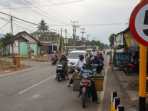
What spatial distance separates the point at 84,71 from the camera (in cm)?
692

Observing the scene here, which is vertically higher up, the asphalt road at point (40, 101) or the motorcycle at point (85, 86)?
the motorcycle at point (85, 86)

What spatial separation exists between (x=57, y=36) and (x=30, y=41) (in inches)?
675

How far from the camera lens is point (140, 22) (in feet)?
7.38

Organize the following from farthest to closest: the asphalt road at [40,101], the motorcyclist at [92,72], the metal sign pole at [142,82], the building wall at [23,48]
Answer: the building wall at [23,48] < the motorcyclist at [92,72] < the asphalt road at [40,101] < the metal sign pole at [142,82]

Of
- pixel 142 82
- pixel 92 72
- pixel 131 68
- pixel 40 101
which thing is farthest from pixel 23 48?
pixel 142 82

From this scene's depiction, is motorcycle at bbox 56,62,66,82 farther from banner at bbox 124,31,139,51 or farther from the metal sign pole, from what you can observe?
the metal sign pole

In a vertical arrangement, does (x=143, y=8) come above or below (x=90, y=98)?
above

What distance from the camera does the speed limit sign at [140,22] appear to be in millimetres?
2217

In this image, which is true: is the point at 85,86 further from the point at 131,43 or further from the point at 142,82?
the point at 131,43

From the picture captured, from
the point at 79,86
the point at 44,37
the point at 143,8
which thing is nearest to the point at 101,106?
the point at 79,86

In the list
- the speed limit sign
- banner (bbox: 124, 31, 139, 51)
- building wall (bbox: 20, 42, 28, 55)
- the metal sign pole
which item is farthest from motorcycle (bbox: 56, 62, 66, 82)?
building wall (bbox: 20, 42, 28, 55)

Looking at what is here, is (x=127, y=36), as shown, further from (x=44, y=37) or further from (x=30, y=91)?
(x=44, y=37)

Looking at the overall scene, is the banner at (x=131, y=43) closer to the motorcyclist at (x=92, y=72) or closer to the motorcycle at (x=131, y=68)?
the motorcycle at (x=131, y=68)

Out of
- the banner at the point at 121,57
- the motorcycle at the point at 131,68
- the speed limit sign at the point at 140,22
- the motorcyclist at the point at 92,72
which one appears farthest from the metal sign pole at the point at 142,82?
the banner at the point at 121,57
